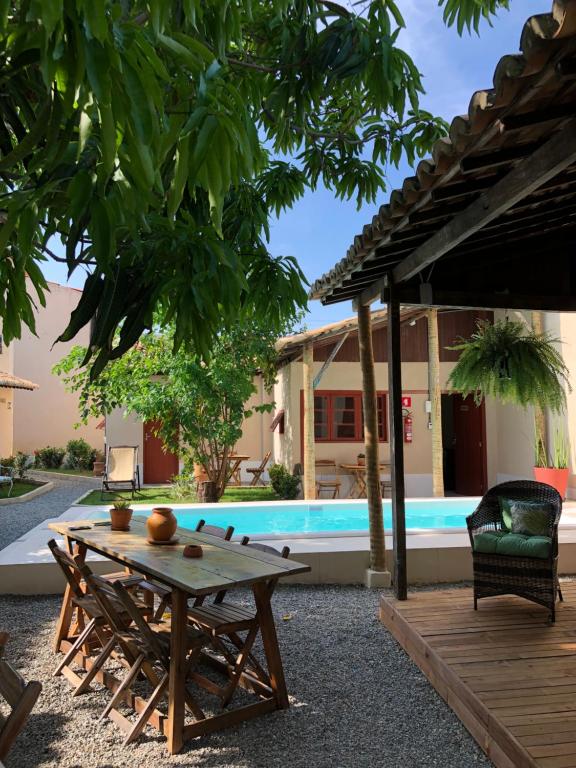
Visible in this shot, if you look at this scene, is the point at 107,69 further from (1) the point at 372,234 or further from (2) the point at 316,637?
(2) the point at 316,637

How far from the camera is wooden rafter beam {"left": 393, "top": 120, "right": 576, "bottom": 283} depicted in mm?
2523

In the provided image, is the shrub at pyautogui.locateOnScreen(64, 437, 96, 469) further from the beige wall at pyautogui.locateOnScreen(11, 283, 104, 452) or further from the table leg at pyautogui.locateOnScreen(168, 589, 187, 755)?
the table leg at pyautogui.locateOnScreen(168, 589, 187, 755)

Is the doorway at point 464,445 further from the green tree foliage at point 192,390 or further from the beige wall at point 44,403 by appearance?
the beige wall at point 44,403

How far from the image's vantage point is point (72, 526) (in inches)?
182

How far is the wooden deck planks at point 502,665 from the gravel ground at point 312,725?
0.13 meters

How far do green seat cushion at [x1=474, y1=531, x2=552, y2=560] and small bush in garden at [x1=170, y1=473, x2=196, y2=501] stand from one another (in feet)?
28.7

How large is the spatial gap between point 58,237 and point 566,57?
191 cm

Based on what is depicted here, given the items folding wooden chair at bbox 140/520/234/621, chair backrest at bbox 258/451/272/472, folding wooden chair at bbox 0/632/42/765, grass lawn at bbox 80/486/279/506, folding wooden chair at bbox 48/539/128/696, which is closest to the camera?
folding wooden chair at bbox 0/632/42/765

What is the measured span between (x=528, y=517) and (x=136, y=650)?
115 inches

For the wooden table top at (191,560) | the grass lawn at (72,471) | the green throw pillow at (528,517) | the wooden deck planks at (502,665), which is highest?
the green throw pillow at (528,517)

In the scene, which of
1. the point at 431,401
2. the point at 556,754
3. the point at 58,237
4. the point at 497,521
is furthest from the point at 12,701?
the point at 431,401

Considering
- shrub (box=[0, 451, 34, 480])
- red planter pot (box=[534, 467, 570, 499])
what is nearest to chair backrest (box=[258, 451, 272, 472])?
shrub (box=[0, 451, 34, 480])

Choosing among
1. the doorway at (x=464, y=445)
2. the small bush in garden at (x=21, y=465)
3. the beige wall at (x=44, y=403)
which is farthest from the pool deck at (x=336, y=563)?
the beige wall at (x=44, y=403)

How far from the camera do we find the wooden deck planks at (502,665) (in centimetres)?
276
